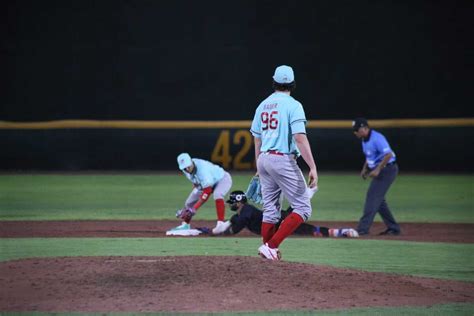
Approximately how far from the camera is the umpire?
1249cm

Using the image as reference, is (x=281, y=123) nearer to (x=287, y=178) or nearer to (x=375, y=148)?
(x=287, y=178)

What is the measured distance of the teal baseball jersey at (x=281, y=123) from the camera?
26.5 ft

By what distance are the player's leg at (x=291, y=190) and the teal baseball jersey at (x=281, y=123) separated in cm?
13

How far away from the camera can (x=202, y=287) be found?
7250 millimetres

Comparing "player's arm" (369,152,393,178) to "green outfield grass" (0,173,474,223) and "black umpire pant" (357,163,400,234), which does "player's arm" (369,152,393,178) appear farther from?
"green outfield grass" (0,173,474,223)

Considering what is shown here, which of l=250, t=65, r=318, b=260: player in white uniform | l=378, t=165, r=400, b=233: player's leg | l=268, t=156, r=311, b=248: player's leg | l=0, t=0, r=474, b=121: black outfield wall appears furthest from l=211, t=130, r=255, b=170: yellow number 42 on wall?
l=268, t=156, r=311, b=248: player's leg

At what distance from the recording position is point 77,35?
23.1 metres

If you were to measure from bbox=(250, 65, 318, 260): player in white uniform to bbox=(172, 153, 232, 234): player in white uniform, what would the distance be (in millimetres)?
4215

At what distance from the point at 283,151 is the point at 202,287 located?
159 centimetres

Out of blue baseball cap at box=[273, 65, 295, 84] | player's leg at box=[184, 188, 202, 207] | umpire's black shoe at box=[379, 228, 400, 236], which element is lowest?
umpire's black shoe at box=[379, 228, 400, 236]

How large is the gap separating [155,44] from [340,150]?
18.2ft

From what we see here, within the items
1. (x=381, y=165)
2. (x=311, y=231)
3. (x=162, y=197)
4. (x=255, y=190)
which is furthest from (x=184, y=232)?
(x=162, y=197)

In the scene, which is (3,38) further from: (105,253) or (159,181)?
(105,253)

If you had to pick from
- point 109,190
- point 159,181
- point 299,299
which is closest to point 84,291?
point 299,299
